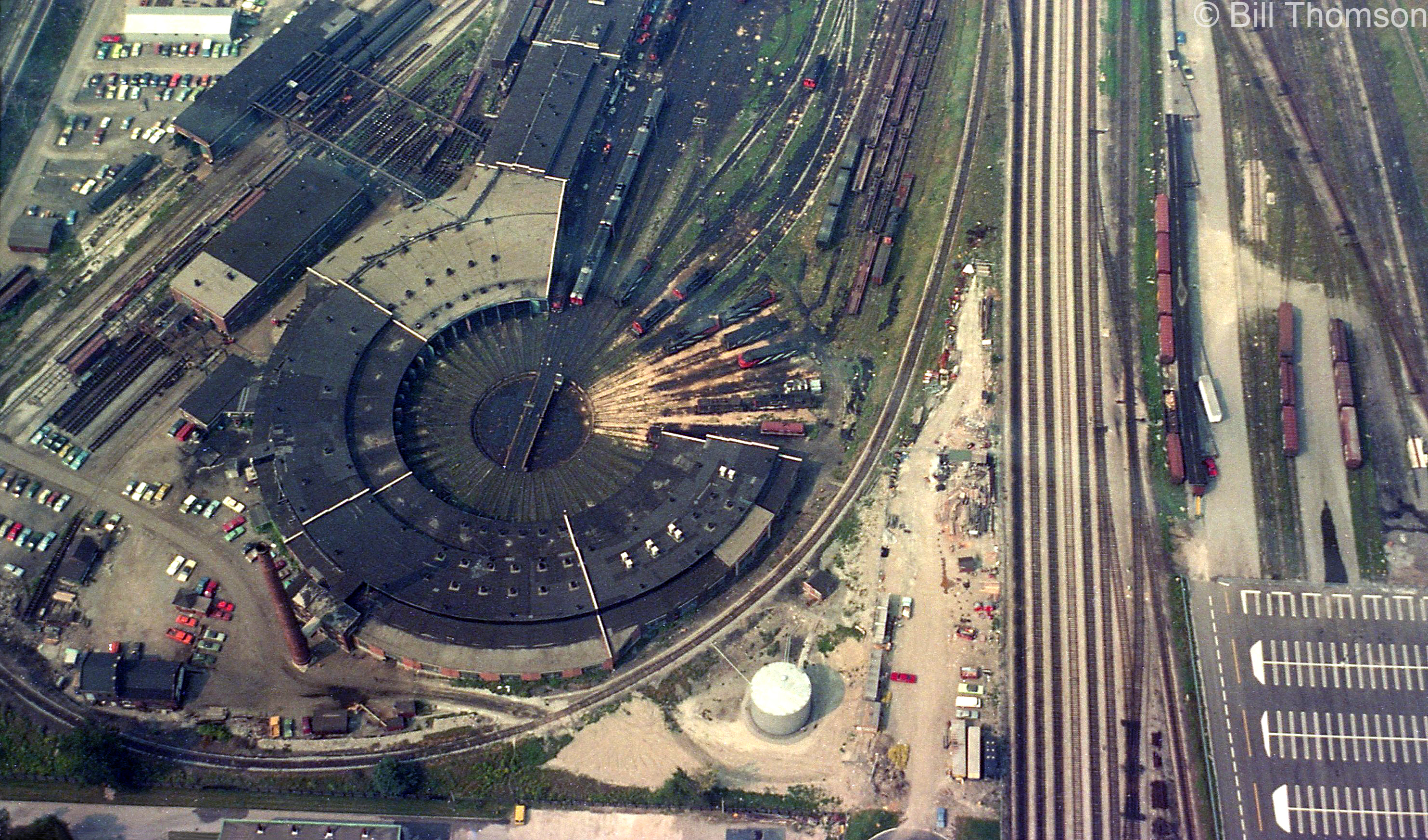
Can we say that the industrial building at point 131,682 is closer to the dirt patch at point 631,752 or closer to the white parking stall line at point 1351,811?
the dirt patch at point 631,752

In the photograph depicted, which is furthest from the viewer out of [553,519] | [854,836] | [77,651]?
[553,519]

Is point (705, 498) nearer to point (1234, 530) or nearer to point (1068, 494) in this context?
point (1068, 494)

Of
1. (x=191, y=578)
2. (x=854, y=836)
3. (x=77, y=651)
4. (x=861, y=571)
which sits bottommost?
(x=854, y=836)

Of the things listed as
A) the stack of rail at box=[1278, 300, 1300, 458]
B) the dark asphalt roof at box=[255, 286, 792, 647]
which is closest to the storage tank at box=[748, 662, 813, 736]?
the dark asphalt roof at box=[255, 286, 792, 647]

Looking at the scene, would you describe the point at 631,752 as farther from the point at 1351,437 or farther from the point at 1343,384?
the point at 1343,384

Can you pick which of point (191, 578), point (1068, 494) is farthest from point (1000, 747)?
point (191, 578)

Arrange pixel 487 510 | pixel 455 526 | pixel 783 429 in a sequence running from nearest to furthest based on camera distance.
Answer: pixel 455 526 → pixel 487 510 → pixel 783 429

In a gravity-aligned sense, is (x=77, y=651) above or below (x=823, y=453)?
below

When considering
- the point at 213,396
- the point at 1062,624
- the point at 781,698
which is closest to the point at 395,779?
the point at 781,698
